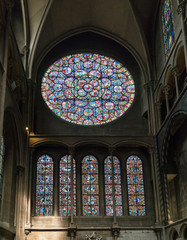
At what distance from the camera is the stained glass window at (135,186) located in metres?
20.1

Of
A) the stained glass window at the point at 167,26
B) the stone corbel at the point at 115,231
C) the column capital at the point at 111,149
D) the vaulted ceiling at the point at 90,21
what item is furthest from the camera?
the vaulted ceiling at the point at 90,21

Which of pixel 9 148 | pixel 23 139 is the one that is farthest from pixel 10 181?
pixel 23 139

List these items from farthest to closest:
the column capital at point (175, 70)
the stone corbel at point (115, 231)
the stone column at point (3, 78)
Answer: the stone corbel at point (115, 231) → the column capital at point (175, 70) → the stone column at point (3, 78)

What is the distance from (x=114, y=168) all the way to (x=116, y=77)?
5820mm

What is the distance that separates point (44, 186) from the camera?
20.4 meters

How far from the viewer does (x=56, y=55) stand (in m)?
23.8

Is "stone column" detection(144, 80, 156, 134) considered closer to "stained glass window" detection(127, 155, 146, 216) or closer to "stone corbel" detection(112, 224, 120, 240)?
"stained glass window" detection(127, 155, 146, 216)

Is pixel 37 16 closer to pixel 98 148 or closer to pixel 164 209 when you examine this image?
pixel 98 148

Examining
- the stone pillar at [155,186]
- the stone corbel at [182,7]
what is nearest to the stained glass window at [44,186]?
the stone pillar at [155,186]

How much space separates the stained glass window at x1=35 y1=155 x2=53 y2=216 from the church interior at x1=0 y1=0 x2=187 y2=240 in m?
0.05

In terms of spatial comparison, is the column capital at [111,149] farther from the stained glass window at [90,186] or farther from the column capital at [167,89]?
the column capital at [167,89]

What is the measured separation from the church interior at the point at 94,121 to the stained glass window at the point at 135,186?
2.1 inches

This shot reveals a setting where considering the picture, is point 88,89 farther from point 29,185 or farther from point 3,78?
point 3,78

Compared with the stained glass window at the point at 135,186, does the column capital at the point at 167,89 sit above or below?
above
